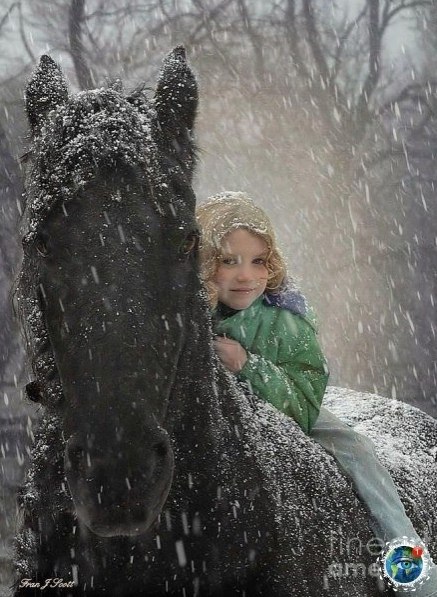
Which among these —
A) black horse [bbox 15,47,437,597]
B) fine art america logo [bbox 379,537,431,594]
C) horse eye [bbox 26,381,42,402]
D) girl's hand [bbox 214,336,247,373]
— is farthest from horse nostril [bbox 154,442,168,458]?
fine art america logo [bbox 379,537,431,594]

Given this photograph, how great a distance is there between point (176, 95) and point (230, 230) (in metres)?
0.59

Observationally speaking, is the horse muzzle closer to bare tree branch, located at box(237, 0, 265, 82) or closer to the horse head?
the horse head

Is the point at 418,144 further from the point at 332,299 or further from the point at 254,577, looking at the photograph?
the point at 254,577

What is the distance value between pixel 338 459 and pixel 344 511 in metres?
0.20

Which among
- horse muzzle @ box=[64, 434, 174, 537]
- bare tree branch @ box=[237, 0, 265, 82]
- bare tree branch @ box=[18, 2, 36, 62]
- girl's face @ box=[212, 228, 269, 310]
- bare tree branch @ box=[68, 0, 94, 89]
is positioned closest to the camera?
horse muzzle @ box=[64, 434, 174, 537]

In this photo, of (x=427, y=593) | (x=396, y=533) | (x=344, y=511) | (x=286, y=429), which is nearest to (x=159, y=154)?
(x=286, y=429)

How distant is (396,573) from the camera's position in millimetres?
2012

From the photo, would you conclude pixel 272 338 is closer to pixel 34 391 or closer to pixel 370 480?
pixel 370 480

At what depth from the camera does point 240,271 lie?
7.03 feet

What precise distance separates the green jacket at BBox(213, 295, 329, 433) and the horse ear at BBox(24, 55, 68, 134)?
87 cm

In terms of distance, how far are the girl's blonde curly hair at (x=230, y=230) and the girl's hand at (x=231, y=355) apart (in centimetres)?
24

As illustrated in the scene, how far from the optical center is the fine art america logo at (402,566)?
201 centimetres

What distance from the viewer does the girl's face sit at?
2.15 metres

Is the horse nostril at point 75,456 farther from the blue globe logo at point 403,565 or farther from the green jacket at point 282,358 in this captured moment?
the blue globe logo at point 403,565
